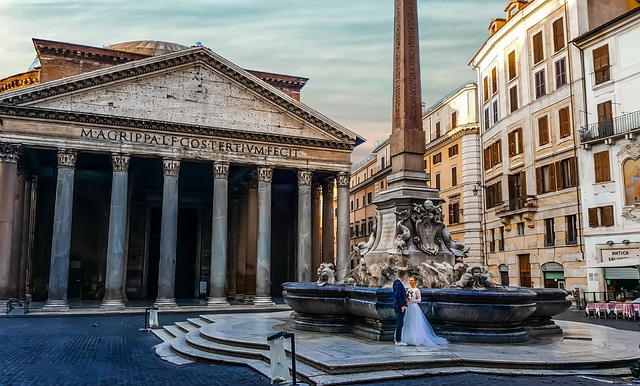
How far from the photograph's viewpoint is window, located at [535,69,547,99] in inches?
1012

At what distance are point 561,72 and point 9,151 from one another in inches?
981

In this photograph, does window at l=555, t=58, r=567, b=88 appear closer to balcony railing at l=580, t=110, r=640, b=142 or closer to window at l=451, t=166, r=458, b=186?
balcony railing at l=580, t=110, r=640, b=142

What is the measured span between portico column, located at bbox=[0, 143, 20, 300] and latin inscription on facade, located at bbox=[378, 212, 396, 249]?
1861 cm

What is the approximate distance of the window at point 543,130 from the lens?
82.7 ft

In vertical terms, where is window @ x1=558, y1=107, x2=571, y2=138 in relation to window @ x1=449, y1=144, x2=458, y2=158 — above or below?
below

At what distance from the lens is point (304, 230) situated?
1085 inches

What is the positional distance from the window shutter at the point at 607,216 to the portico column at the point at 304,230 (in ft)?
44.5

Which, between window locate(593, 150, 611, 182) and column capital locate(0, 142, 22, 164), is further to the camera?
column capital locate(0, 142, 22, 164)

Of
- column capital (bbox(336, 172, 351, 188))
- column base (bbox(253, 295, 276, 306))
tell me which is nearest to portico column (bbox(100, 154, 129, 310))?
column base (bbox(253, 295, 276, 306))

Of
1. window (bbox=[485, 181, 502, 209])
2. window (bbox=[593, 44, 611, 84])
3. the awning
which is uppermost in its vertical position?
window (bbox=[593, 44, 611, 84])

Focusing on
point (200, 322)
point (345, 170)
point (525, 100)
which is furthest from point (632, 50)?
point (200, 322)

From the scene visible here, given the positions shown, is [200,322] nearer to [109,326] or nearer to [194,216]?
[109,326]

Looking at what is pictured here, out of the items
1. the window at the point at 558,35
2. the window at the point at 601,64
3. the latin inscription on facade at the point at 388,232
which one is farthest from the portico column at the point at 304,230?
the latin inscription on facade at the point at 388,232

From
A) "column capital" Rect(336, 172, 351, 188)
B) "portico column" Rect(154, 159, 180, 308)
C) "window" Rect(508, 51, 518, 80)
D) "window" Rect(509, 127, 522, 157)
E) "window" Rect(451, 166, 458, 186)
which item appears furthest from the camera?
"window" Rect(451, 166, 458, 186)
